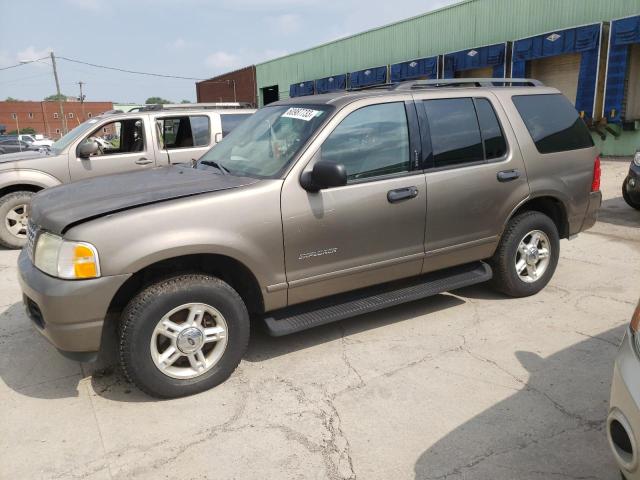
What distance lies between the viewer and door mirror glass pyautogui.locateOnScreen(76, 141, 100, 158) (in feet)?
23.0

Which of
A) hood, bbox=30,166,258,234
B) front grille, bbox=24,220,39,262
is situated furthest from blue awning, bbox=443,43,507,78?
front grille, bbox=24,220,39,262

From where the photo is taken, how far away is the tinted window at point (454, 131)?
4102mm

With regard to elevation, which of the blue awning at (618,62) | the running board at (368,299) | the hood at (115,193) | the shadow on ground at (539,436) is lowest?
the shadow on ground at (539,436)

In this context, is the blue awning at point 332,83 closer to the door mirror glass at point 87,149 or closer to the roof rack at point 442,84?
the door mirror glass at point 87,149

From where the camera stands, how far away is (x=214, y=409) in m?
3.18

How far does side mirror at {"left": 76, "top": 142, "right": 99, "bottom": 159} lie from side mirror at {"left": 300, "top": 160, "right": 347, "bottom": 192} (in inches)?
186

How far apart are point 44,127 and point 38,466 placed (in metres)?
98.2

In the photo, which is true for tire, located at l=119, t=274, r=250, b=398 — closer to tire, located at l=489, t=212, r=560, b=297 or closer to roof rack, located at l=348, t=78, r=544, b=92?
roof rack, located at l=348, t=78, r=544, b=92

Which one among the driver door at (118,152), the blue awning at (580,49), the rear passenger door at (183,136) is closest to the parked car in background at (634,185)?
the rear passenger door at (183,136)

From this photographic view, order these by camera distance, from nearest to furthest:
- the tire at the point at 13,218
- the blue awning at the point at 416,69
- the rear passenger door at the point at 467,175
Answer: the rear passenger door at the point at 467,175, the tire at the point at 13,218, the blue awning at the point at 416,69

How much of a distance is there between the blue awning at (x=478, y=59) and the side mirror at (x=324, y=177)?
1625 cm

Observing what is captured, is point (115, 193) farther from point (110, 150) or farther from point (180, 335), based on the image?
point (110, 150)

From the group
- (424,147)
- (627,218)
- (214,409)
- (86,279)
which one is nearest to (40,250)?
(86,279)

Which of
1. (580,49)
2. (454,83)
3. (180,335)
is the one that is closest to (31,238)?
(180,335)
